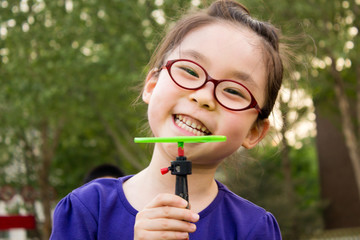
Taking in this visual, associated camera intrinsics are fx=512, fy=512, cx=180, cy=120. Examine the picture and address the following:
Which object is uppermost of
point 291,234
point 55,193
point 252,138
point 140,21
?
point 140,21

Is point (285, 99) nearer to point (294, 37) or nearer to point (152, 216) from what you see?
point (294, 37)

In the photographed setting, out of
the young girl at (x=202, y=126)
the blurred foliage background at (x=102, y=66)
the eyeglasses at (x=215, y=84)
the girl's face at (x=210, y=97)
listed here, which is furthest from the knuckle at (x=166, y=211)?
the blurred foliage background at (x=102, y=66)

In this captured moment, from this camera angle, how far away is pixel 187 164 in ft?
4.47

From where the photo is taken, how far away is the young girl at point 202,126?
167cm

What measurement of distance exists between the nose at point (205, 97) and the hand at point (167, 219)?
36cm

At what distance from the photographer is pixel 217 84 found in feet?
5.45

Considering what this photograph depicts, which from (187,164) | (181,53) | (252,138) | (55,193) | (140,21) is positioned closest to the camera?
(187,164)

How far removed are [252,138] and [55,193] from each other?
56.6 feet

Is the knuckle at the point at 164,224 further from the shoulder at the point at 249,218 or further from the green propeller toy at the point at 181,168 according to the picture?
the shoulder at the point at 249,218

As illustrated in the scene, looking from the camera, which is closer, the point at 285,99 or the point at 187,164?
the point at 187,164

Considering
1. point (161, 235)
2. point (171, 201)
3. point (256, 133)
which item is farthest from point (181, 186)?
point (256, 133)

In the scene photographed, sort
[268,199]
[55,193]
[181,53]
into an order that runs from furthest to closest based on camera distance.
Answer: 1. [55,193]
2. [268,199]
3. [181,53]

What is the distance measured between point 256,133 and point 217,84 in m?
0.36

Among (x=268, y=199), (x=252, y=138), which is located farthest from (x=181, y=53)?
(x=268, y=199)
